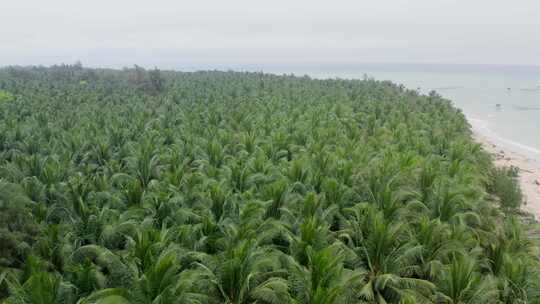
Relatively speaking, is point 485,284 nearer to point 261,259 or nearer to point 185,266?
point 261,259

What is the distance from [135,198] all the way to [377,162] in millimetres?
12407

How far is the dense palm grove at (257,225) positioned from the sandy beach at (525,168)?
543 cm

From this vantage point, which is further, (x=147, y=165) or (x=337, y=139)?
(x=337, y=139)

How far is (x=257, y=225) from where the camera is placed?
18078mm

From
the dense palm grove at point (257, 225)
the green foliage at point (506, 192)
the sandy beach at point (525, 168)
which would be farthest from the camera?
the sandy beach at point (525, 168)

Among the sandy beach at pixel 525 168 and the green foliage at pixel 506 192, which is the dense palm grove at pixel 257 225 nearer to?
the green foliage at pixel 506 192

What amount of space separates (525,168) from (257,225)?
4020 centimetres

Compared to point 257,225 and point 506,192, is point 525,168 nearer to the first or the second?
point 506,192

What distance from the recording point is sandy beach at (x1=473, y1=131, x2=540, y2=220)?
34.8 m

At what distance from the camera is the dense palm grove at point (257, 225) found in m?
14.4

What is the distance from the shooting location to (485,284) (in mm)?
14648

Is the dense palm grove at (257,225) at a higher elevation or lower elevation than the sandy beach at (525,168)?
higher

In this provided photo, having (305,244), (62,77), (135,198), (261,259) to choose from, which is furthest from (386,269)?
(62,77)

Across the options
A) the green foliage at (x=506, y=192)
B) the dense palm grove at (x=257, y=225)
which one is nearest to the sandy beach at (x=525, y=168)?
the green foliage at (x=506, y=192)
